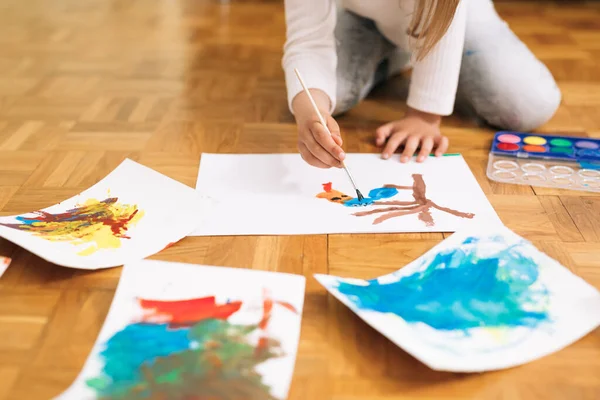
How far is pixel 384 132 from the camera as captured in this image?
1075 millimetres

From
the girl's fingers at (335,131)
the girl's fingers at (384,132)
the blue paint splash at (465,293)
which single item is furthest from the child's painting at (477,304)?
the girl's fingers at (384,132)

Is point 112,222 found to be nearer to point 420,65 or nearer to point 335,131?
point 335,131

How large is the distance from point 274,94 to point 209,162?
0.37 meters

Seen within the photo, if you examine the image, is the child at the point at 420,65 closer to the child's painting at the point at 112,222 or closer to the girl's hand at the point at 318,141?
the girl's hand at the point at 318,141

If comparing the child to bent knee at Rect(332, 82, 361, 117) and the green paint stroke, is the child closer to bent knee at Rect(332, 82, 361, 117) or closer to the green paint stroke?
bent knee at Rect(332, 82, 361, 117)

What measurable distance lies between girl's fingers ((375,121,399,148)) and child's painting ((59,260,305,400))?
43 cm

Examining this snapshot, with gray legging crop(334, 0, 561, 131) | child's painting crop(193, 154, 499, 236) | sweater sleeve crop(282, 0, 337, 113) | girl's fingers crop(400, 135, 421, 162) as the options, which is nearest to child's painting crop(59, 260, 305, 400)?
child's painting crop(193, 154, 499, 236)

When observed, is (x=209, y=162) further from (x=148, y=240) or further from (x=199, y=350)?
(x=199, y=350)

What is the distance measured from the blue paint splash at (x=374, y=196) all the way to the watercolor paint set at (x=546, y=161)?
17cm

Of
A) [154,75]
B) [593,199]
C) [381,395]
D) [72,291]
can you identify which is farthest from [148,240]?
[154,75]

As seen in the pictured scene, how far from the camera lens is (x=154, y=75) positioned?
55.7 inches

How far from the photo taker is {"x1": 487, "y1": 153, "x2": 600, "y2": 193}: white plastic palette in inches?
37.1

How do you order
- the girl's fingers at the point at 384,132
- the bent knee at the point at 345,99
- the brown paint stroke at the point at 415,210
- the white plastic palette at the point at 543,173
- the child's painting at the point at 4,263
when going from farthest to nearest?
the bent knee at the point at 345,99, the girl's fingers at the point at 384,132, the white plastic palette at the point at 543,173, the brown paint stroke at the point at 415,210, the child's painting at the point at 4,263

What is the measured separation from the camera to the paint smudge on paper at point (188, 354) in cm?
56
